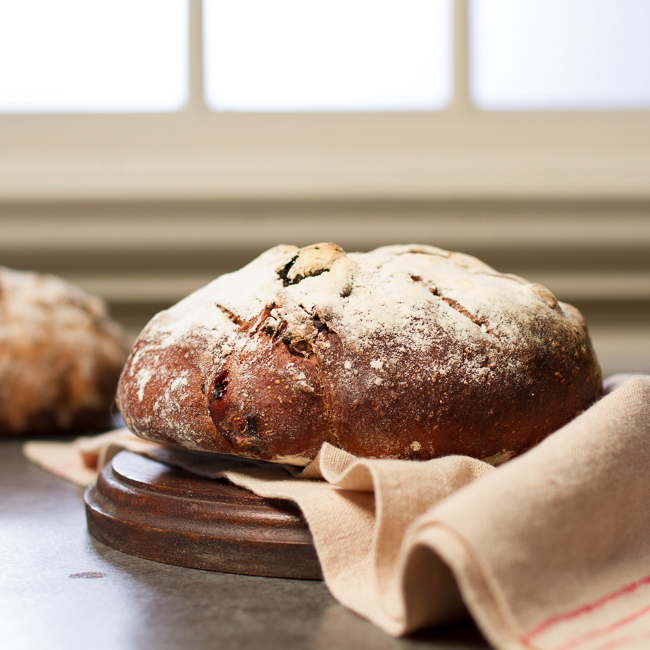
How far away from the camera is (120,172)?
6.72 feet

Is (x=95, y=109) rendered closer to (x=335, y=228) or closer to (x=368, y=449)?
(x=335, y=228)

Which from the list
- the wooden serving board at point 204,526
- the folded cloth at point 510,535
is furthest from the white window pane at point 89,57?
the folded cloth at point 510,535

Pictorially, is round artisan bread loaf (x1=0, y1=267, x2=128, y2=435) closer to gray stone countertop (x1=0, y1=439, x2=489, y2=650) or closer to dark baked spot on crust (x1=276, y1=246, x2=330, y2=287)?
gray stone countertop (x1=0, y1=439, x2=489, y2=650)

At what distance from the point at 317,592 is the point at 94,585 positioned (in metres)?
0.19

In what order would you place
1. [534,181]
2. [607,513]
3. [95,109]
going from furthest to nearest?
[95,109] → [534,181] → [607,513]

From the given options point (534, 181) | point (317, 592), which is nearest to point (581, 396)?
point (317, 592)

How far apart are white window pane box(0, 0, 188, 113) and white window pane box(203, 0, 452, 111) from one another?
0.14 meters

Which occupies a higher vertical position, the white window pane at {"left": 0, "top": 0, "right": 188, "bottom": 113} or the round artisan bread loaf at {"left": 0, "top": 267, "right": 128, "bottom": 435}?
the white window pane at {"left": 0, "top": 0, "right": 188, "bottom": 113}

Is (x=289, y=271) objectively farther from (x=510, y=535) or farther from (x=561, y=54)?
(x=561, y=54)

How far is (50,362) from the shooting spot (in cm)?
154

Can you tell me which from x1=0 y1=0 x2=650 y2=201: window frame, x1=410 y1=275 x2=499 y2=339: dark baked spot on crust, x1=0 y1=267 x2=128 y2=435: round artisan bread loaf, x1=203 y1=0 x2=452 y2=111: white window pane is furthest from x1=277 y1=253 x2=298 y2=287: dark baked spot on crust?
x1=203 y1=0 x2=452 y2=111: white window pane

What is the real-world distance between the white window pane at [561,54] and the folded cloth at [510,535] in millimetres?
1745

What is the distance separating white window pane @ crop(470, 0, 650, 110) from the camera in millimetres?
2193

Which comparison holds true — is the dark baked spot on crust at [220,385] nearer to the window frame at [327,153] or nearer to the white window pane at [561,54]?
the window frame at [327,153]
